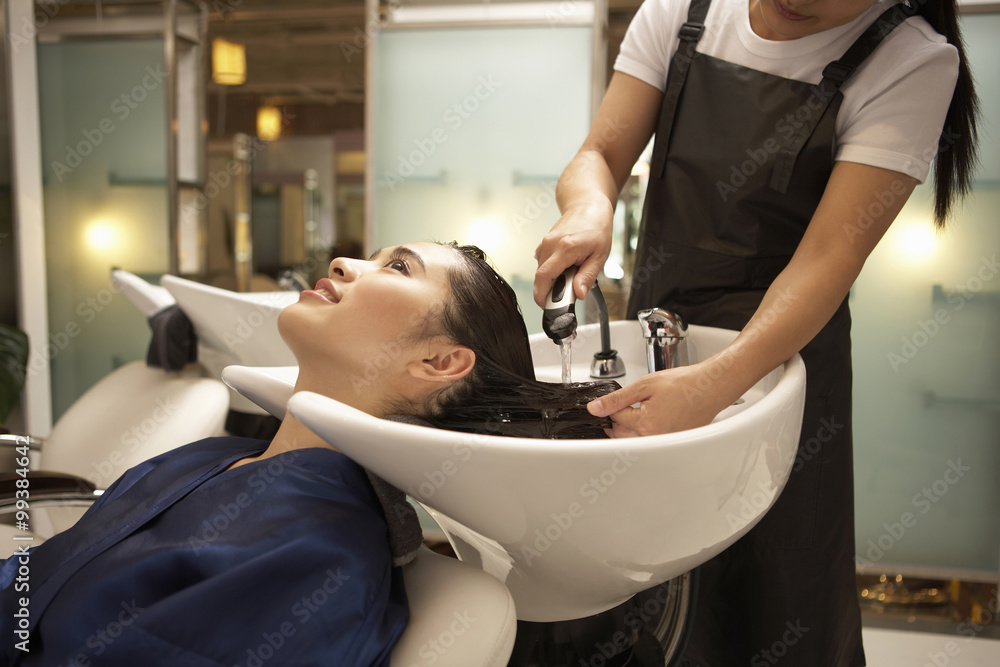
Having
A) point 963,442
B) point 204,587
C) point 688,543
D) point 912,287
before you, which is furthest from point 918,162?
point 963,442

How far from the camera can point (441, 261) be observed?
3.31ft

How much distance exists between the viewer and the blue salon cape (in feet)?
2.31

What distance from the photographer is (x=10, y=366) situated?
228 centimetres

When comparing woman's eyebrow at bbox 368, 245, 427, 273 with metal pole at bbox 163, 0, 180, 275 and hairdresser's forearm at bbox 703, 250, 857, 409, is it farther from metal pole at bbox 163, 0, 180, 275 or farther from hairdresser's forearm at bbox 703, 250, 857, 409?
metal pole at bbox 163, 0, 180, 275

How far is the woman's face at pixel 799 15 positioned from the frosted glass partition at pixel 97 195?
244 cm

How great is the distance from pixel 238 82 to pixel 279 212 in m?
0.50

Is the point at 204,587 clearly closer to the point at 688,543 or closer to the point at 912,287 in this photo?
the point at 688,543

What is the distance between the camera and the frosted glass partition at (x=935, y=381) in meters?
2.35
